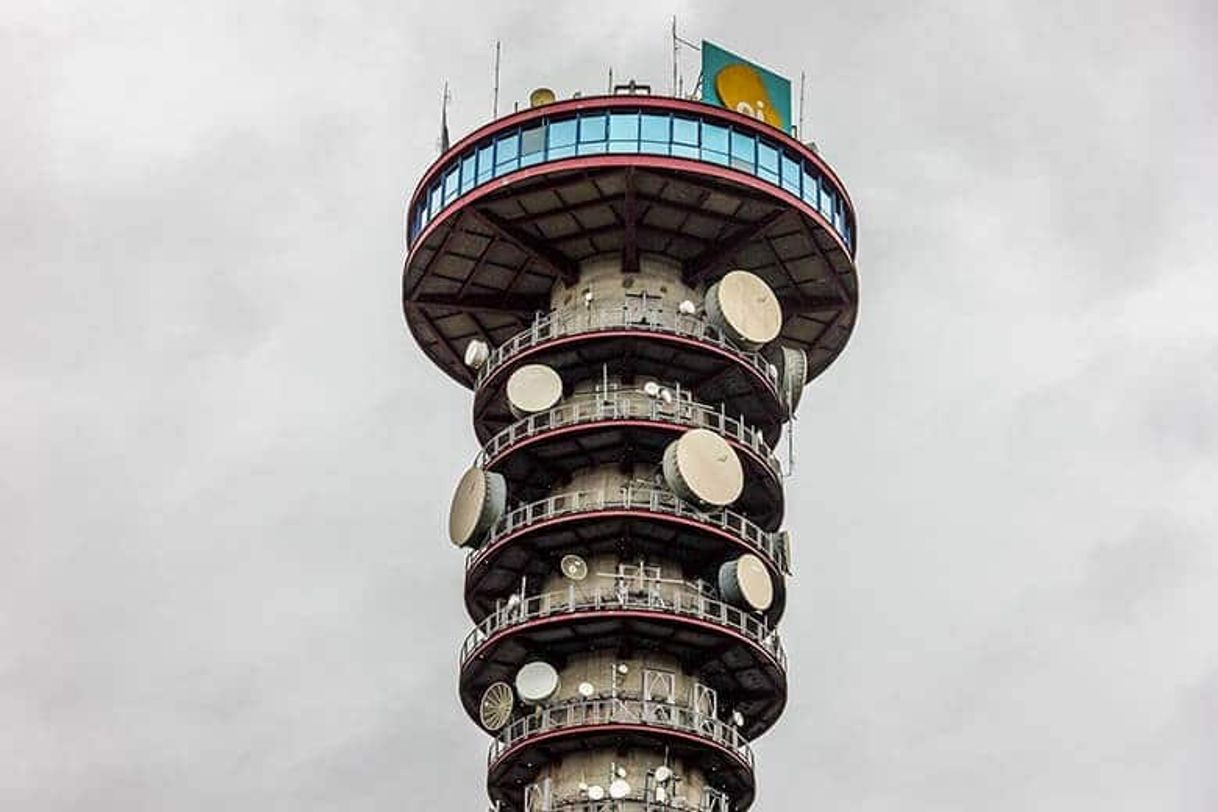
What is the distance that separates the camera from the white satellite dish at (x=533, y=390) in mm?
76375

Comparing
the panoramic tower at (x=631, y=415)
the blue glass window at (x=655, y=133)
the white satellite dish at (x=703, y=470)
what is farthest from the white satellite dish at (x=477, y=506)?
the blue glass window at (x=655, y=133)

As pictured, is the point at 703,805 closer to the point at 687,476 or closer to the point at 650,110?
the point at 687,476

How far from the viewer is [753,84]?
81.3 m

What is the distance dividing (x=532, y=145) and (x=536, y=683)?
20.0m

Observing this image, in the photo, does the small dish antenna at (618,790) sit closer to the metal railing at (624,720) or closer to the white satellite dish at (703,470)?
the metal railing at (624,720)

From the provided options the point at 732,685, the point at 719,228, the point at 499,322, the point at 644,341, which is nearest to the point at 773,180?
the point at 719,228

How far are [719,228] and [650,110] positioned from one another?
5364 mm

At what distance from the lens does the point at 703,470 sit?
7388 cm

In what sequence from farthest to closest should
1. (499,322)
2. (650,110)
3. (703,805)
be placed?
(499,322) < (650,110) < (703,805)

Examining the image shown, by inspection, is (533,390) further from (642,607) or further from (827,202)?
(827,202)

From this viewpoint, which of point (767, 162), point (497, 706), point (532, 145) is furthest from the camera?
point (767, 162)

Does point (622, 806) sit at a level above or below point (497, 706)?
below

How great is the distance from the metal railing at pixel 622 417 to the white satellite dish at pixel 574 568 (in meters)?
4.79

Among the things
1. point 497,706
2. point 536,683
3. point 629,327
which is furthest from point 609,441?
point 497,706
